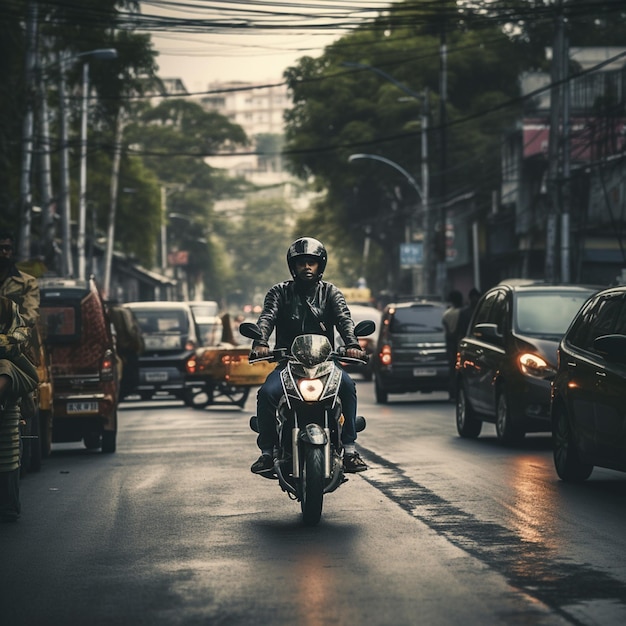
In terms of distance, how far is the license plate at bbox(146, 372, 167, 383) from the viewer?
31.1 m

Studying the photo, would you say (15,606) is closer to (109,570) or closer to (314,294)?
(109,570)

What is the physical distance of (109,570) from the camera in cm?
904

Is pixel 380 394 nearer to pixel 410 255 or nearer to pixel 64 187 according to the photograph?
pixel 64 187

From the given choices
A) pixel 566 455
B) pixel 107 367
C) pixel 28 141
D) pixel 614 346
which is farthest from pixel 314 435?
pixel 28 141

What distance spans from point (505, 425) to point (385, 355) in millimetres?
11383

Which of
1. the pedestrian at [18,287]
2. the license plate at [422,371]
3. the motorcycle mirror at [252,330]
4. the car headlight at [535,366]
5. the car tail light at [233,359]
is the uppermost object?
the pedestrian at [18,287]

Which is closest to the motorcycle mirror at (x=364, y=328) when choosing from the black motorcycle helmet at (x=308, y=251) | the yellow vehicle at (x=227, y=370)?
the black motorcycle helmet at (x=308, y=251)

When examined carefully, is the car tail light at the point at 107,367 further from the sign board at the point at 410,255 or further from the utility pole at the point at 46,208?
the sign board at the point at 410,255

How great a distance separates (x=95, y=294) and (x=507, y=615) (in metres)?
12.0

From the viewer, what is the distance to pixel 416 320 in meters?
30.0

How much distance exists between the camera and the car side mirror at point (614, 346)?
11.9m

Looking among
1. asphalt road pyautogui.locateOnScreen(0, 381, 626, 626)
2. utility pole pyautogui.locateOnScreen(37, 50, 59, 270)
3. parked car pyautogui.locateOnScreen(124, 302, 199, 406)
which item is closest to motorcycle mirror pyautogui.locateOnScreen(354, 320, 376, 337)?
asphalt road pyautogui.locateOnScreen(0, 381, 626, 626)

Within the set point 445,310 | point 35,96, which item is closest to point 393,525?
point 445,310

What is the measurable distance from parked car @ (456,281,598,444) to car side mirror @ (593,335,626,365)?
524 centimetres
